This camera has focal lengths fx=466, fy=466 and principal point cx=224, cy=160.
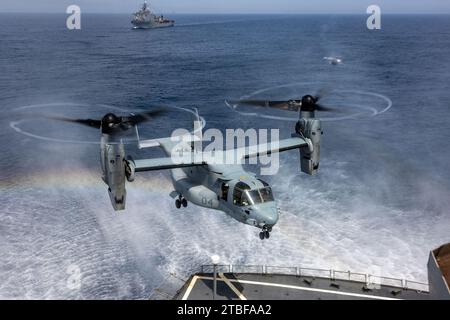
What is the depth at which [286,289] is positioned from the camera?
107 feet

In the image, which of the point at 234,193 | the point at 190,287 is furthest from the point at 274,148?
the point at 190,287

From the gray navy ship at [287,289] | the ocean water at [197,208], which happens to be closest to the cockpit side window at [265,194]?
the gray navy ship at [287,289]

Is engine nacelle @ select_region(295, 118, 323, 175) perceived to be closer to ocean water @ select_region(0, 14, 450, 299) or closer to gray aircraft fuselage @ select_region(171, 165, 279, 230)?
gray aircraft fuselage @ select_region(171, 165, 279, 230)

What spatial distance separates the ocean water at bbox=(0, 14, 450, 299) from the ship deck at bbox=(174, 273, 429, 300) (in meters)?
6.00

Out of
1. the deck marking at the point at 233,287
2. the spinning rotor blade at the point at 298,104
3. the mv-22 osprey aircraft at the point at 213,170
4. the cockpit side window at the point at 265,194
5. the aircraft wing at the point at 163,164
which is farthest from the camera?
the spinning rotor blade at the point at 298,104

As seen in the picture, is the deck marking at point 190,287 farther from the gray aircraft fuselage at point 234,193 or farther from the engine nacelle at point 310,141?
the engine nacelle at point 310,141

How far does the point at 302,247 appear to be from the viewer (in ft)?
143

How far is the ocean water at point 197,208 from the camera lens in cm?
4125

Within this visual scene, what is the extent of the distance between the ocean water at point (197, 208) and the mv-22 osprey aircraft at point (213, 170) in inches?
297

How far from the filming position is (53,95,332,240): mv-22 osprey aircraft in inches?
1315

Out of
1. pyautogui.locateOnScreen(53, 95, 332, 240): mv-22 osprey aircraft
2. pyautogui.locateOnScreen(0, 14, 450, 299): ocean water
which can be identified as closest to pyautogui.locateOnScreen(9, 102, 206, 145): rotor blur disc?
pyautogui.locateOnScreen(0, 14, 450, 299): ocean water
